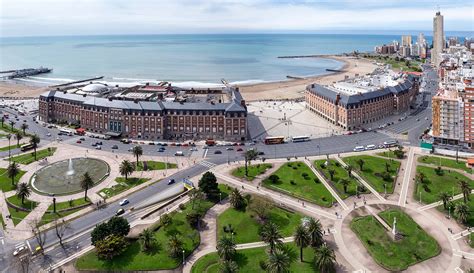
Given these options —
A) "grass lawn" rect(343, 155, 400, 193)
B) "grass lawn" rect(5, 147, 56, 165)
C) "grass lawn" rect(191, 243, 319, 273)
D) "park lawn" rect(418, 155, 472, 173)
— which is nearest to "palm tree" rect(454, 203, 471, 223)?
"grass lawn" rect(343, 155, 400, 193)

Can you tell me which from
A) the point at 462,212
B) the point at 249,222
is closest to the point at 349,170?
the point at 462,212

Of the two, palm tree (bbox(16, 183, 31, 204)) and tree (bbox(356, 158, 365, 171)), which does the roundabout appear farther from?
tree (bbox(356, 158, 365, 171))

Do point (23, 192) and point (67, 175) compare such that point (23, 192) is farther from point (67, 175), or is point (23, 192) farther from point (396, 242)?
point (396, 242)

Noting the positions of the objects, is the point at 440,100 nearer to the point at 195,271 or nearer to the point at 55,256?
the point at 195,271

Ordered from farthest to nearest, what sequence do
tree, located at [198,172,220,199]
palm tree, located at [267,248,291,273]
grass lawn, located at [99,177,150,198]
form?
grass lawn, located at [99,177,150,198] < tree, located at [198,172,220,199] < palm tree, located at [267,248,291,273]

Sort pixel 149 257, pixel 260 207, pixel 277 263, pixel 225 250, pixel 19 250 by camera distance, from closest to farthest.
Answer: pixel 277 263 → pixel 225 250 → pixel 149 257 → pixel 19 250 → pixel 260 207
